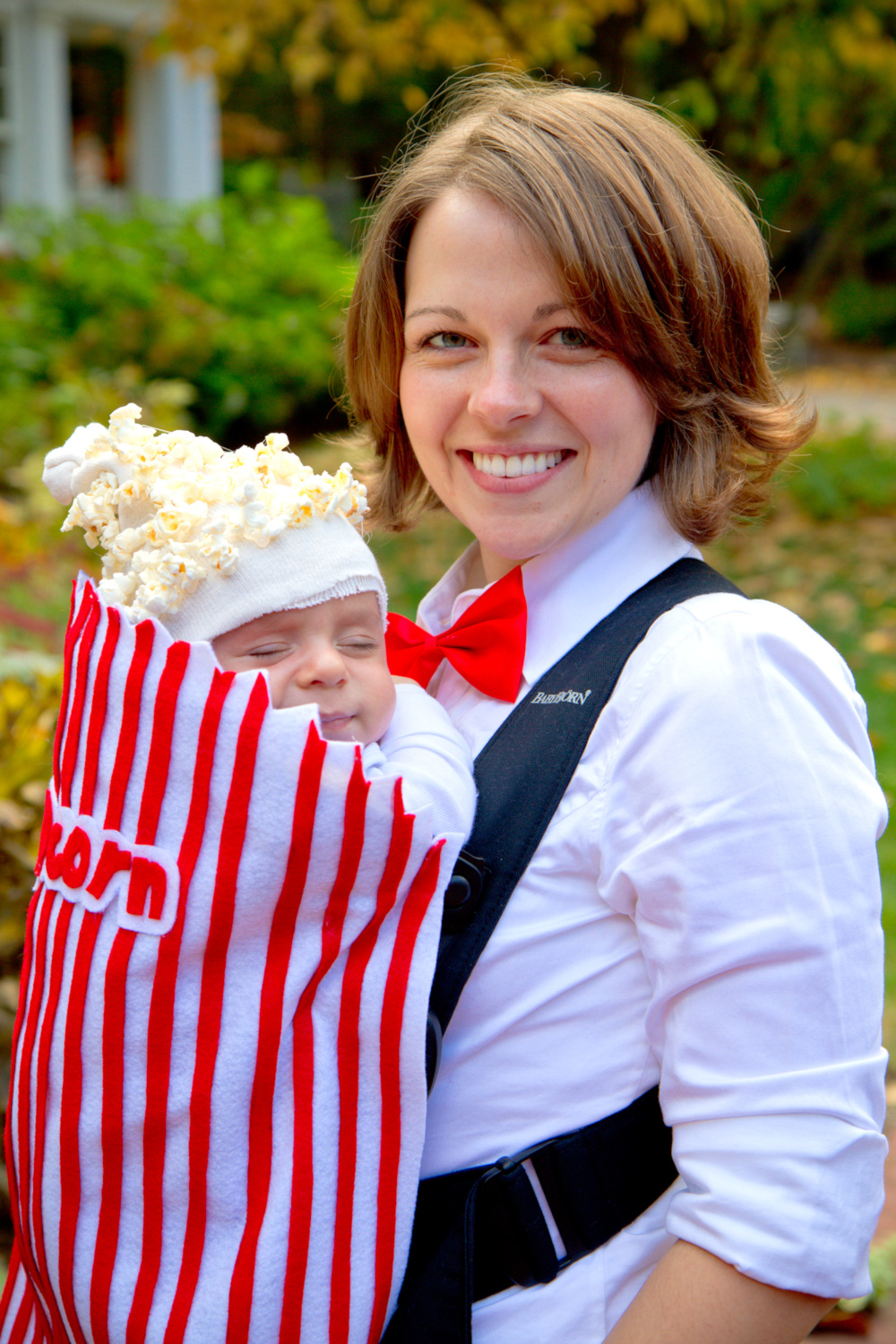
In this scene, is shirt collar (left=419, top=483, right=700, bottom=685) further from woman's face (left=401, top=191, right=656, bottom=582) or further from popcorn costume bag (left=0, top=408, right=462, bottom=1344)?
popcorn costume bag (left=0, top=408, right=462, bottom=1344)

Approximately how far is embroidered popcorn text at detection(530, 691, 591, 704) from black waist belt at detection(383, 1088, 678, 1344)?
1.32ft

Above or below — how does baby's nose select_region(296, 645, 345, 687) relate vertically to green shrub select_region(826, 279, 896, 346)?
below

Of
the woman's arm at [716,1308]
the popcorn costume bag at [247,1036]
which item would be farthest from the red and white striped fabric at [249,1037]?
the woman's arm at [716,1308]

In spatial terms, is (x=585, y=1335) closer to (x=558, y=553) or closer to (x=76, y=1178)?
(x=76, y=1178)

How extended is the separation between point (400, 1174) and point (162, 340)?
8.10 meters

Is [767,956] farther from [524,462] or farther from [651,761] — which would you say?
[524,462]

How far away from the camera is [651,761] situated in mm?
1157

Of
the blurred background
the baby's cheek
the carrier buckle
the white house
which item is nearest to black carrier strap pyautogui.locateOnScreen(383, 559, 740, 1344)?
the carrier buckle

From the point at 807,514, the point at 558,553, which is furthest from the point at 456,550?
the point at 558,553

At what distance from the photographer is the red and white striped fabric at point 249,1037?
1.19 metres

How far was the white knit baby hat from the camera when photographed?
135 centimetres

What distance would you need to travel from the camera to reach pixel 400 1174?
1.21 m

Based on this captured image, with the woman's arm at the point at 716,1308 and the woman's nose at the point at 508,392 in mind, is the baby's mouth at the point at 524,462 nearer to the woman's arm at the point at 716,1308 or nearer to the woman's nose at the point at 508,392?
the woman's nose at the point at 508,392

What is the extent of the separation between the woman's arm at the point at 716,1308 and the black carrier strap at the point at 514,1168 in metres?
0.11
